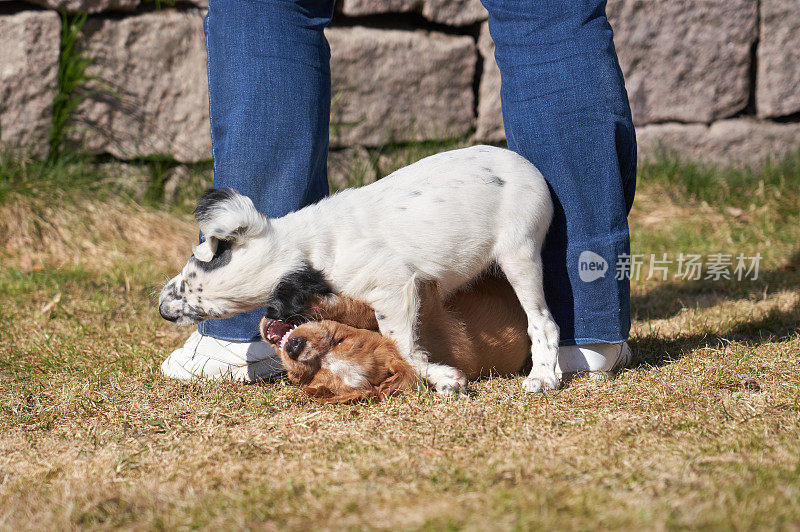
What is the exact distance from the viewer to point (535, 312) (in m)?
2.48

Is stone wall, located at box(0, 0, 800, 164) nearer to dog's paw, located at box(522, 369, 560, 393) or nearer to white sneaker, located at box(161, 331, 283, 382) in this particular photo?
white sneaker, located at box(161, 331, 283, 382)

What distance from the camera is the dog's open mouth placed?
2.45 metres

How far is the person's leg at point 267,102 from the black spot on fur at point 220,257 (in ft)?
1.14

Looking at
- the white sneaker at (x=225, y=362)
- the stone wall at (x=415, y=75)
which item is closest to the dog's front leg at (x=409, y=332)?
the white sneaker at (x=225, y=362)

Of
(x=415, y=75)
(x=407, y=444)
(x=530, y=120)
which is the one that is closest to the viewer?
(x=407, y=444)

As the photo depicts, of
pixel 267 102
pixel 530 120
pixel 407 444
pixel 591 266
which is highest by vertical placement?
pixel 267 102

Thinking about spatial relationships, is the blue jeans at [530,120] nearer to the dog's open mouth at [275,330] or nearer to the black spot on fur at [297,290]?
the dog's open mouth at [275,330]

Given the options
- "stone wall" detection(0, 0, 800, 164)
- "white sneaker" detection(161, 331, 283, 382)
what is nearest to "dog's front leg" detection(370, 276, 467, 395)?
"white sneaker" detection(161, 331, 283, 382)

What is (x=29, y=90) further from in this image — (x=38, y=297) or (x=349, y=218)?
(x=349, y=218)

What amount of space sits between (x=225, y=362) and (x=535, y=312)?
1.12 meters

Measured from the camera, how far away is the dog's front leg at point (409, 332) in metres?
2.28

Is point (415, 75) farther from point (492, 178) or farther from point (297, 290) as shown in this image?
point (297, 290)

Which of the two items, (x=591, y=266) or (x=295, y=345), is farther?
(x=591, y=266)

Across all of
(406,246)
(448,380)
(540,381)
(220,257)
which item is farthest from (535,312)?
(220,257)
